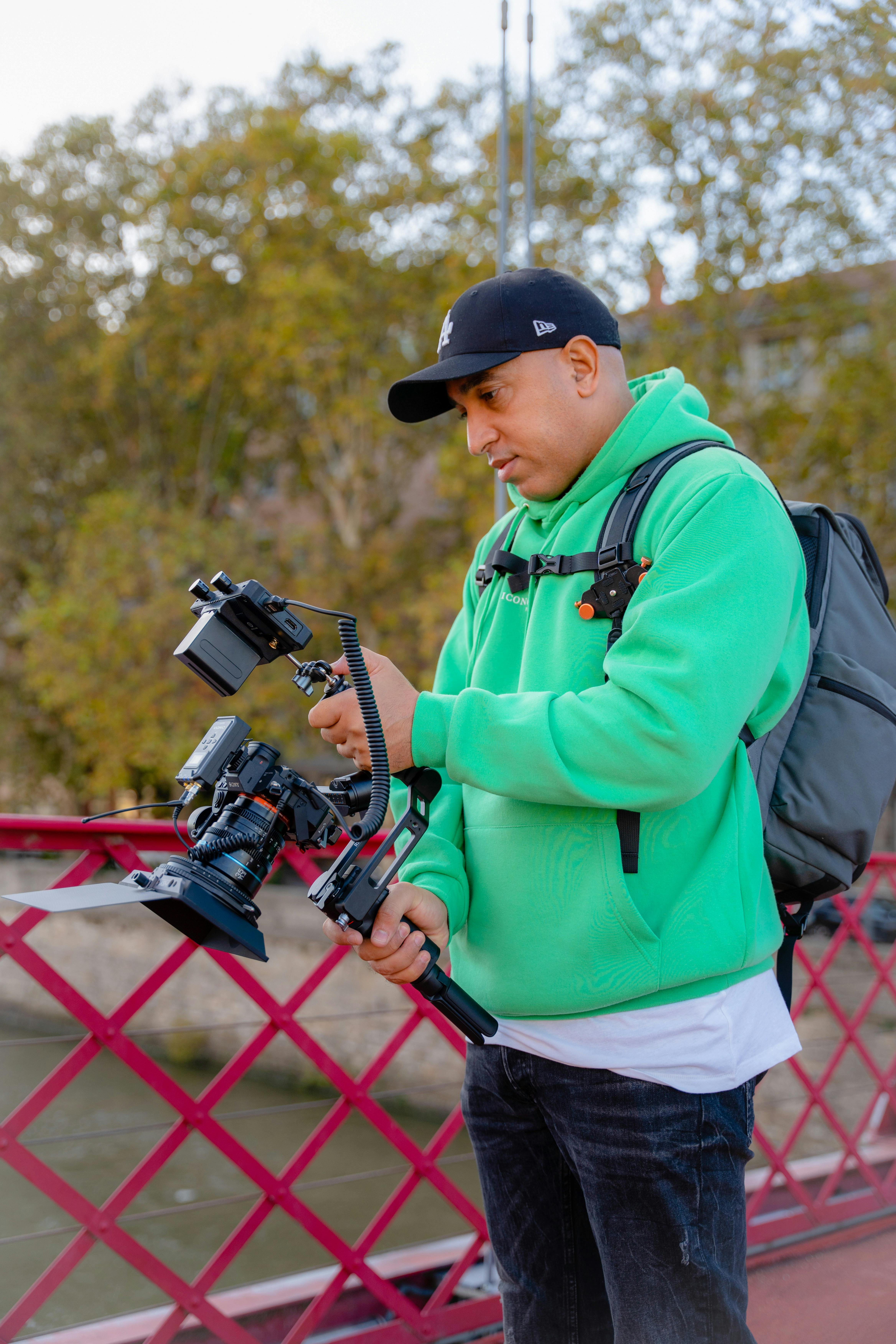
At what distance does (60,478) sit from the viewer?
725 inches

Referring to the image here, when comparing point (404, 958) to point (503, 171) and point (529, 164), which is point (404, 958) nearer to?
point (503, 171)

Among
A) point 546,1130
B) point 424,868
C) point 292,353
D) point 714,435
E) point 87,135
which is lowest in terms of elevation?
point 546,1130

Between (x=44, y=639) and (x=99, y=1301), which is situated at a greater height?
(x=44, y=639)

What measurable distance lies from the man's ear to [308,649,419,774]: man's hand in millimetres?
422

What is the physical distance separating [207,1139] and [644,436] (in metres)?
1.75

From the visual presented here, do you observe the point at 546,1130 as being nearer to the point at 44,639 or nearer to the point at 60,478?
the point at 44,639

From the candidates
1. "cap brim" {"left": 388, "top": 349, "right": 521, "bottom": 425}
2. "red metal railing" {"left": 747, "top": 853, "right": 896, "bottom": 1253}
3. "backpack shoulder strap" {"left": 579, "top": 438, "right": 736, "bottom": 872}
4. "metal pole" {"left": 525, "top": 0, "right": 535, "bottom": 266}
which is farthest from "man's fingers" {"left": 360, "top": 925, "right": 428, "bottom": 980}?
"metal pole" {"left": 525, "top": 0, "right": 535, "bottom": 266}

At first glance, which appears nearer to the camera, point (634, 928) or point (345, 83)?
point (634, 928)

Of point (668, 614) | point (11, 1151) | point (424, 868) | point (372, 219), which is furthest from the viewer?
point (372, 219)

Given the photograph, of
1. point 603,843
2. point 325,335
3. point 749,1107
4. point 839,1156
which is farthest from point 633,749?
point 325,335

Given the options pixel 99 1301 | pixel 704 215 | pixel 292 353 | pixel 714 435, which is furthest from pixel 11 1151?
pixel 292 353

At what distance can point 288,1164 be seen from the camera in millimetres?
2529

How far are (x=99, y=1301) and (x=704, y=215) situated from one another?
12.0 m

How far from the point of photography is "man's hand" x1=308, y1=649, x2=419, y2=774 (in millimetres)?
1179
